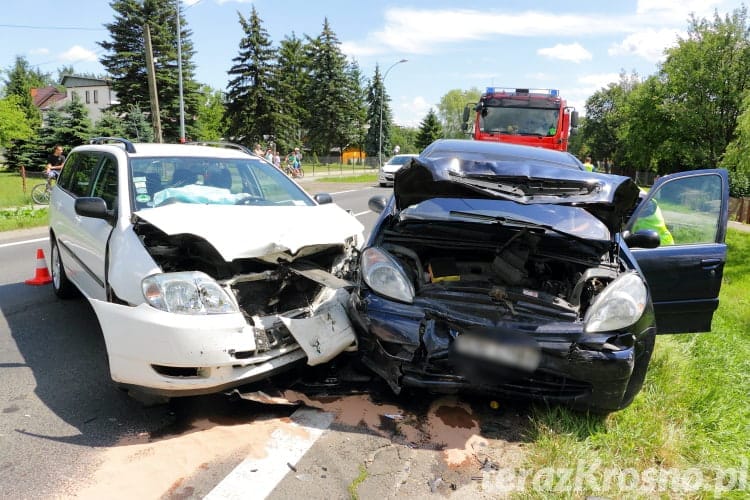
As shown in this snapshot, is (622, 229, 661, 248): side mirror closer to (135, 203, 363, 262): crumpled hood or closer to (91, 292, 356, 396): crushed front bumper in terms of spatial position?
(135, 203, 363, 262): crumpled hood

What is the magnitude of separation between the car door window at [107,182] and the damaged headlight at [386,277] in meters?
2.08

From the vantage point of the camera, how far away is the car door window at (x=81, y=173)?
494cm

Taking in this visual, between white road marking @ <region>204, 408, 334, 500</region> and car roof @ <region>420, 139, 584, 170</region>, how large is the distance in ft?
8.22

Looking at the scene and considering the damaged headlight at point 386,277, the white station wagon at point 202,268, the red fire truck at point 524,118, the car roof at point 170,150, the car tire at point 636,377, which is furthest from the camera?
the red fire truck at point 524,118

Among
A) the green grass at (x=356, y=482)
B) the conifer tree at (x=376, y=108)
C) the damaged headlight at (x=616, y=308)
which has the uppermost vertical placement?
the conifer tree at (x=376, y=108)

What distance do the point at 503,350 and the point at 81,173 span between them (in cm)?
451

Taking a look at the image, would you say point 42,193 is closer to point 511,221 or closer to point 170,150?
point 170,150

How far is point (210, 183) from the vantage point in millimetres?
4723

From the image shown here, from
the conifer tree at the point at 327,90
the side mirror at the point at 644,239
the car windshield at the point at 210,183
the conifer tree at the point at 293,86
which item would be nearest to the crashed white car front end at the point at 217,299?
the car windshield at the point at 210,183

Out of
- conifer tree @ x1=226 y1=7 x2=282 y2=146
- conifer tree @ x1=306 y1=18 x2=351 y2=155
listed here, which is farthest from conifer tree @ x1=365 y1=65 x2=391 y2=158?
conifer tree @ x1=226 y1=7 x2=282 y2=146

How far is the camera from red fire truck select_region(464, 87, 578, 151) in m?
13.2

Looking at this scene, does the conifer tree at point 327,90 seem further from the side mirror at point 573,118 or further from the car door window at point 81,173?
the car door window at point 81,173

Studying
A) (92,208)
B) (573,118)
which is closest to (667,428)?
(92,208)

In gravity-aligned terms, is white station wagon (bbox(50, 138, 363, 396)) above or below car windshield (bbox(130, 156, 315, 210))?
below
